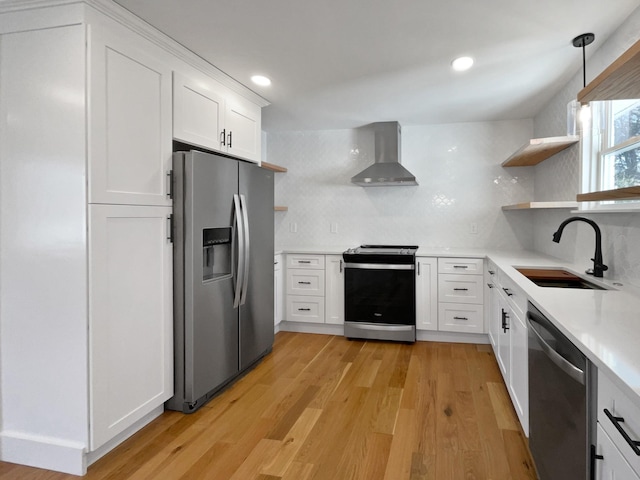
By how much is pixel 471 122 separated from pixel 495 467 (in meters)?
3.52

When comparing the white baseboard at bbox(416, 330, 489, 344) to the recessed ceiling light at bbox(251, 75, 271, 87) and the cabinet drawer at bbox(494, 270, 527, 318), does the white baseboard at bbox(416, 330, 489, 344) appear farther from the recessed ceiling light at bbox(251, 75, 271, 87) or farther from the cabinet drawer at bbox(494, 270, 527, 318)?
the recessed ceiling light at bbox(251, 75, 271, 87)

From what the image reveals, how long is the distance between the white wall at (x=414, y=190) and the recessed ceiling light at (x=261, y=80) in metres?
1.71

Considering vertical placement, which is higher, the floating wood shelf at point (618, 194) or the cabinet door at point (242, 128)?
the cabinet door at point (242, 128)

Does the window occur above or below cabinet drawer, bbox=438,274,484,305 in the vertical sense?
above

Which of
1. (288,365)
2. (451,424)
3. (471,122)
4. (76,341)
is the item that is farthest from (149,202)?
(471,122)

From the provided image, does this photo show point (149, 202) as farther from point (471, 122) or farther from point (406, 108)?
point (471, 122)

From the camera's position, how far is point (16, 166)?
78.2 inches

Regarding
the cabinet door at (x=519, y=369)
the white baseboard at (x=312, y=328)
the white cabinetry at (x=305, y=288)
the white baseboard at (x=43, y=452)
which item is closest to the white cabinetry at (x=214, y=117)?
the white cabinetry at (x=305, y=288)

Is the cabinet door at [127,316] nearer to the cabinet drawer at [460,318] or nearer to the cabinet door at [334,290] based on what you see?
the cabinet door at [334,290]

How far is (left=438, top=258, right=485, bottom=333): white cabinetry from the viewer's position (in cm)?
385

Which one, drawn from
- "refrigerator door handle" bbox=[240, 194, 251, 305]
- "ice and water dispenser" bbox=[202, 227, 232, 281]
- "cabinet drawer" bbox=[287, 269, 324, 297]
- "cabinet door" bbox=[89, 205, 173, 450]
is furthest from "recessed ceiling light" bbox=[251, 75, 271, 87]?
"cabinet drawer" bbox=[287, 269, 324, 297]

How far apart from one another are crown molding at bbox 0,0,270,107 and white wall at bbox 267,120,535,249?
182cm

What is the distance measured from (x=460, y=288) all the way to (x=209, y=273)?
240 centimetres

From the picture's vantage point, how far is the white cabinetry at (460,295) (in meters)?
3.85
